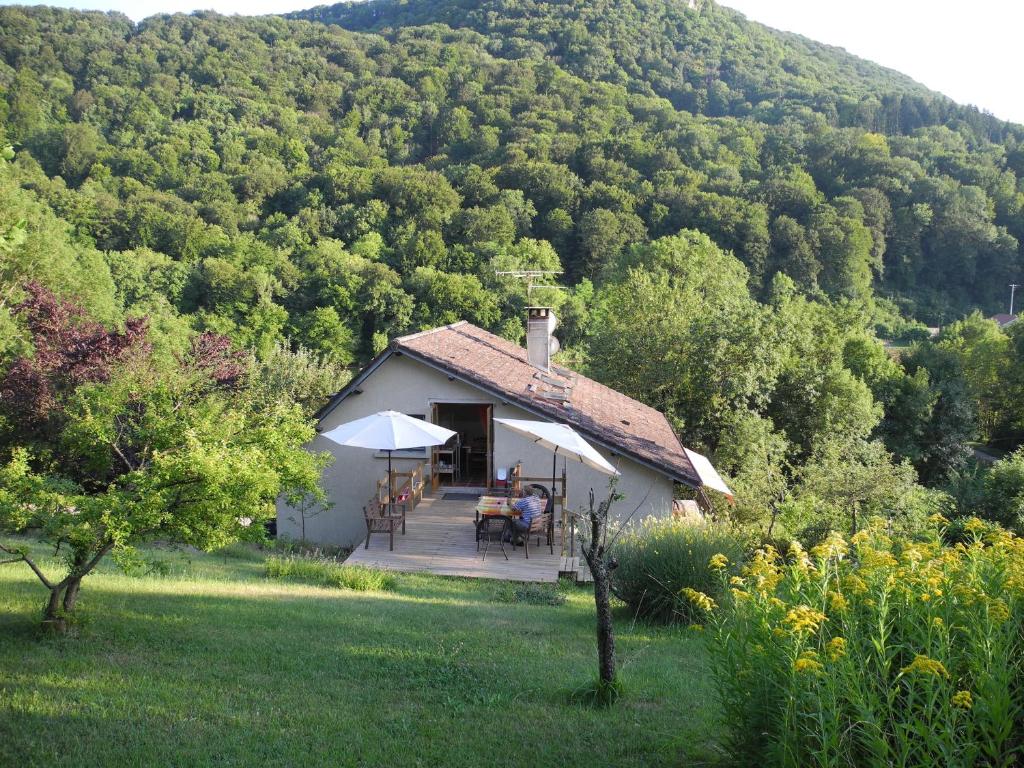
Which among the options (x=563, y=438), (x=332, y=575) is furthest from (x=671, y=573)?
(x=332, y=575)

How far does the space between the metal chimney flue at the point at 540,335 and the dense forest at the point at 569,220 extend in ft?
20.3

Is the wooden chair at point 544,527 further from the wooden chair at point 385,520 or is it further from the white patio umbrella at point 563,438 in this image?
the wooden chair at point 385,520

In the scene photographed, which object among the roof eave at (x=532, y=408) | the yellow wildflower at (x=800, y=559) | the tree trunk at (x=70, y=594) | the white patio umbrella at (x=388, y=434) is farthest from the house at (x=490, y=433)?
the tree trunk at (x=70, y=594)

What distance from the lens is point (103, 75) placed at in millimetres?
69875

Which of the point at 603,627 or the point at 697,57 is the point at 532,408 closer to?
the point at 603,627

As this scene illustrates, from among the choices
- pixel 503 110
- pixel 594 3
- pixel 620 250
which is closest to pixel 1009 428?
pixel 620 250

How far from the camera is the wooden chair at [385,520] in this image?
13.2 metres

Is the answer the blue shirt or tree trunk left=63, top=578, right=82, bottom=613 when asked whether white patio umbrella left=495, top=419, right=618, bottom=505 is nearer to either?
the blue shirt

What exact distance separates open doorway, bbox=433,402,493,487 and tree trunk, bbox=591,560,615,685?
35.2 feet

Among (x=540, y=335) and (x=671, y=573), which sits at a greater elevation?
(x=540, y=335)

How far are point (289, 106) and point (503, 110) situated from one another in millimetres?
22628

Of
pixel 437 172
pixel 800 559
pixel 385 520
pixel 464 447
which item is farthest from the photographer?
pixel 437 172

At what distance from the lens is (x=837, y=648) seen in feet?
12.1

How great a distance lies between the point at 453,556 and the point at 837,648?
9613 millimetres
